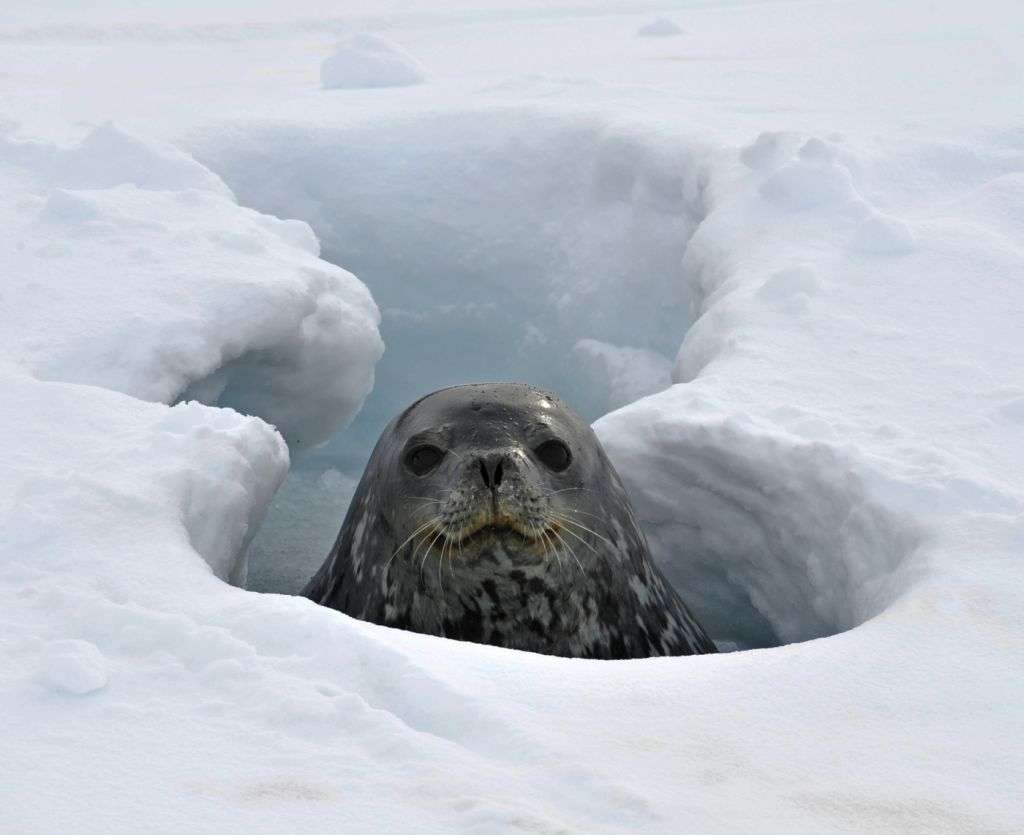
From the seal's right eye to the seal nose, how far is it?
0.23m

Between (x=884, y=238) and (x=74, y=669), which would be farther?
(x=884, y=238)

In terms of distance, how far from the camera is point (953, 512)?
10.0ft

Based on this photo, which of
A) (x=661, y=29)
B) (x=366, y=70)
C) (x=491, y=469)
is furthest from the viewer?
(x=661, y=29)

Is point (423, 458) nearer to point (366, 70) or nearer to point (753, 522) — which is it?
point (753, 522)

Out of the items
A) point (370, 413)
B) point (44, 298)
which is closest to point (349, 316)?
point (44, 298)

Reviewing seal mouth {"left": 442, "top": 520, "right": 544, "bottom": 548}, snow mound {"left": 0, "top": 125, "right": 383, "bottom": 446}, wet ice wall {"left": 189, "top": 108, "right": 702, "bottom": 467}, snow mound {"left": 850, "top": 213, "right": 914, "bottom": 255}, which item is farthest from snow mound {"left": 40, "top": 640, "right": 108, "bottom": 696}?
wet ice wall {"left": 189, "top": 108, "right": 702, "bottom": 467}

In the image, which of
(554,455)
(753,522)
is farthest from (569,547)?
(753,522)

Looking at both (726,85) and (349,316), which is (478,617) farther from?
(726,85)

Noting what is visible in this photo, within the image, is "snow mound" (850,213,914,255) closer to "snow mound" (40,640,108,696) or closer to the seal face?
the seal face

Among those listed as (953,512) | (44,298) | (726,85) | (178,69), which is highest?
(953,512)

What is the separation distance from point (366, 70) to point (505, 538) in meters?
4.51

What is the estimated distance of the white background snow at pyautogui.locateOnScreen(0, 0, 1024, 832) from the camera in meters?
2.16

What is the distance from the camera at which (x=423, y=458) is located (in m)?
3.46

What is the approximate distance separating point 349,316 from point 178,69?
12.6 ft
